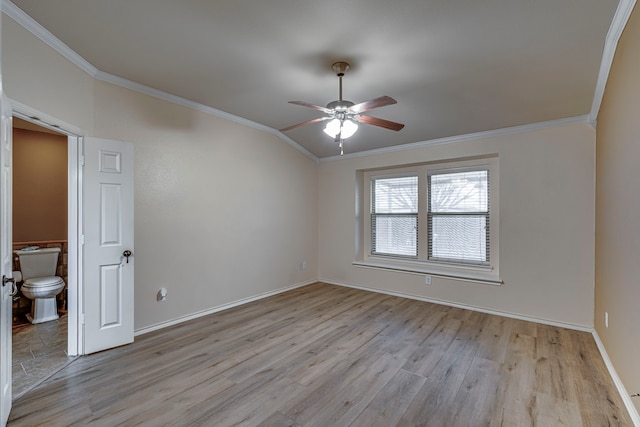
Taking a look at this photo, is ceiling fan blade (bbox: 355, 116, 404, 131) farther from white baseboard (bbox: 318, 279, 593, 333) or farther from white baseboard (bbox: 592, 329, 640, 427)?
white baseboard (bbox: 318, 279, 593, 333)

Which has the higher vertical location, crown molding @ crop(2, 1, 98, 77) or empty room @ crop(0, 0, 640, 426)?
crown molding @ crop(2, 1, 98, 77)

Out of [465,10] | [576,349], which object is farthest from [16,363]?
[576,349]

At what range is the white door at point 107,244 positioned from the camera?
284 cm

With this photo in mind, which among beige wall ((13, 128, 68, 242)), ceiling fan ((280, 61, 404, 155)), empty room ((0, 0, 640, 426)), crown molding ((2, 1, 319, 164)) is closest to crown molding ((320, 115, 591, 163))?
empty room ((0, 0, 640, 426))

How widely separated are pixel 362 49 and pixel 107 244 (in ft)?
9.93

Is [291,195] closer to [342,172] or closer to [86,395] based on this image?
[342,172]

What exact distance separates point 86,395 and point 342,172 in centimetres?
458

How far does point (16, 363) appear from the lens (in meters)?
2.68

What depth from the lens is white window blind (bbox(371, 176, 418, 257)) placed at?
16.8 ft

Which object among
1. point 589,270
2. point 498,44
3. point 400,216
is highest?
point 498,44

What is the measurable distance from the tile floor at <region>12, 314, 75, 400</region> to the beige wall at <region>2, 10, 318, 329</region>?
0.73 m

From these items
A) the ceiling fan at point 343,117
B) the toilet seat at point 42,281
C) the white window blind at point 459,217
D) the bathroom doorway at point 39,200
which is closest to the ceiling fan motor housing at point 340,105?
the ceiling fan at point 343,117

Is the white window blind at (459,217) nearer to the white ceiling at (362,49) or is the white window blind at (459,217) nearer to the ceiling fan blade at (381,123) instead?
the white ceiling at (362,49)

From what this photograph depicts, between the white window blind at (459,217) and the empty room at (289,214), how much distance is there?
0.03m
